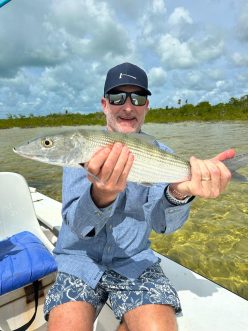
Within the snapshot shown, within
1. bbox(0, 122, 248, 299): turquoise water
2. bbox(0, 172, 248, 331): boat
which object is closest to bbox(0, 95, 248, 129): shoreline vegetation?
bbox(0, 122, 248, 299): turquoise water

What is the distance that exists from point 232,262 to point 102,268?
11.1ft

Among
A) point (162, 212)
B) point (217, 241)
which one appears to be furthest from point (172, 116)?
point (162, 212)

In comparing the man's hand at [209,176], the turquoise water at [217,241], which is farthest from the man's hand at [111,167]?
the turquoise water at [217,241]

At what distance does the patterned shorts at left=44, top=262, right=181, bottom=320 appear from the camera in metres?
2.65

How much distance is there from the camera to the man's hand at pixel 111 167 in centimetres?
218

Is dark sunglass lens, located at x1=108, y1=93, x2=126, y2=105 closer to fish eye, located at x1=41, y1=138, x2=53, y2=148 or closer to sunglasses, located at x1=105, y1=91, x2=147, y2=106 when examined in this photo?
sunglasses, located at x1=105, y1=91, x2=147, y2=106

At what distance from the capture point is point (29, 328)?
3479 mm

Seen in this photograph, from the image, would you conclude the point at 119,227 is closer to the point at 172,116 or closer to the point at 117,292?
the point at 117,292

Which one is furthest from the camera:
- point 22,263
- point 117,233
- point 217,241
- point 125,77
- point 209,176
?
point 217,241

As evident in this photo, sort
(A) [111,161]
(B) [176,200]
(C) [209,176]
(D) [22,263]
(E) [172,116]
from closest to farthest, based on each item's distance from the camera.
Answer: (A) [111,161] → (C) [209,176] → (B) [176,200] → (D) [22,263] → (E) [172,116]

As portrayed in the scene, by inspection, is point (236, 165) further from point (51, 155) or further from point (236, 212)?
point (236, 212)

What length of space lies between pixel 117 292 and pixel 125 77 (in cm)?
217

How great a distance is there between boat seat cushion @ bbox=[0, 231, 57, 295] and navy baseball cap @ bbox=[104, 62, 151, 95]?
75.7 inches

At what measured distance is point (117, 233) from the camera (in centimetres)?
297
